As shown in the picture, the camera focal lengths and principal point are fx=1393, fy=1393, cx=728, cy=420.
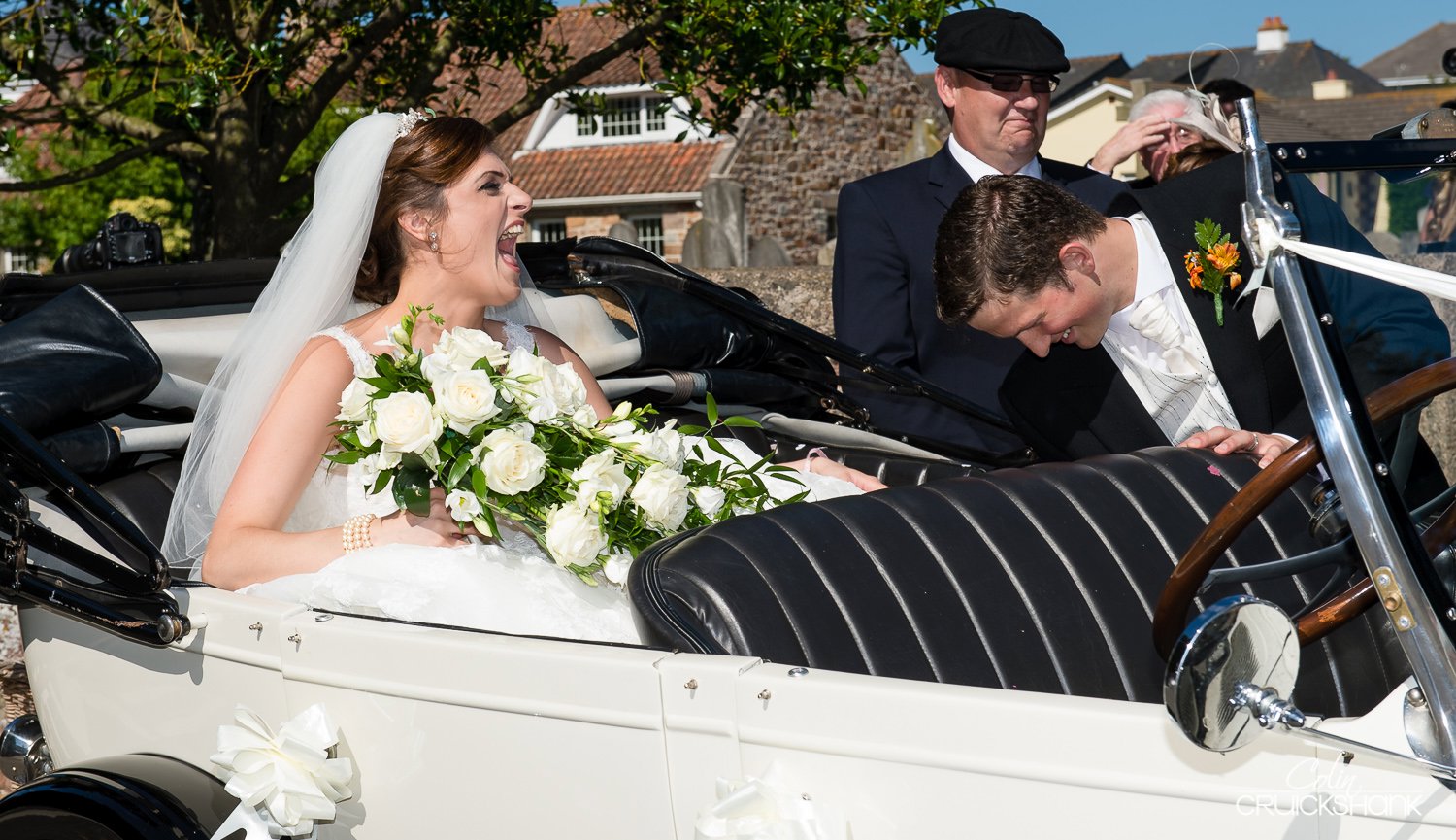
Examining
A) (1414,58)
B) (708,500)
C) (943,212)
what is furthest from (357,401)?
(1414,58)

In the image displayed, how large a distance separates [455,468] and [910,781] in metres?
1.25

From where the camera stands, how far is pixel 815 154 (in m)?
24.9

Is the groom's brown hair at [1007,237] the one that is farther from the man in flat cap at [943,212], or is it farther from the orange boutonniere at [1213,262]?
the man in flat cap at [943,212]

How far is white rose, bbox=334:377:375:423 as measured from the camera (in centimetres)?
275

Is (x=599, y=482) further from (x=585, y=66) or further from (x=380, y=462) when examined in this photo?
(x=585, y=66)

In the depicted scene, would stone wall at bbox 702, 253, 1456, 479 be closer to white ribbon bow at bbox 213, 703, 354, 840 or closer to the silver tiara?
the silver tiara

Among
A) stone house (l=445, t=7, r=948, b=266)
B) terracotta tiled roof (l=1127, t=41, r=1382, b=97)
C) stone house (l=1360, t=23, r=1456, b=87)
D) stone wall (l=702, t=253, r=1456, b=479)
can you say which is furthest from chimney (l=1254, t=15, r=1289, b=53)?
stone wall (l=702, t=253, r=1456, b=479)

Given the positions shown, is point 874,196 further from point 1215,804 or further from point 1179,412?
point 1215,804

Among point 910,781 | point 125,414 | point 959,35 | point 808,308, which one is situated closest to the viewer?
point 910,781

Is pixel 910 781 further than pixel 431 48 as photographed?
No

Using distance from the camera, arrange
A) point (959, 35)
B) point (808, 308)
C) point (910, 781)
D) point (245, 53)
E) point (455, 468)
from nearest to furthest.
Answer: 1. point (910, 781)
2. point (455, 468)
3. point (959, 35)
4. point (245, 53)
5. point (808, 308)

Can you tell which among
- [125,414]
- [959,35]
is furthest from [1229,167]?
[125,414]

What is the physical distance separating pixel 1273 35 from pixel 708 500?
164ft

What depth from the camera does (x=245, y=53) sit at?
20.6 feet
